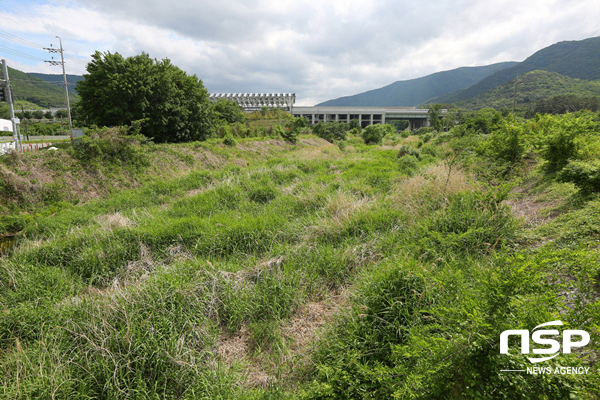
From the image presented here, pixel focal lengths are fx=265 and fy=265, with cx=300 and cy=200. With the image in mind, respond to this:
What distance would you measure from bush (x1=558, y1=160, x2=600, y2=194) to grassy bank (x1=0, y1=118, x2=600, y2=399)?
7.1 inches

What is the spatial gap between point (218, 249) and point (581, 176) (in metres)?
7.04

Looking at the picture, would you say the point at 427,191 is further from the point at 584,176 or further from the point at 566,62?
the point at 566,62

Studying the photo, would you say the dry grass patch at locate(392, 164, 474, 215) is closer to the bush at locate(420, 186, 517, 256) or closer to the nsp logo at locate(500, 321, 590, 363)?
the bush at locate(420, 186, 517, 256)

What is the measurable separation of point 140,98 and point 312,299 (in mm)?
18387

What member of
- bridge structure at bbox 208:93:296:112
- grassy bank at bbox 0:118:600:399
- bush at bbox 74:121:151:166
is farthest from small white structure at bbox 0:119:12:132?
bridge structure at bbox 208:93:296:112

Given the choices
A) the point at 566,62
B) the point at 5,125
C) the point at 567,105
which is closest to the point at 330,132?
the point at 5,125

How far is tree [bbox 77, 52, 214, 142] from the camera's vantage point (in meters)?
15.9

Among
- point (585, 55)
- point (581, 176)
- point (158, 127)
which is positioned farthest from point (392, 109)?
point (585, 55)

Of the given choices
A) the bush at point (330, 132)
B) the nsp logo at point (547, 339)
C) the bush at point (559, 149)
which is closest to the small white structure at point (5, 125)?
the nsp logo at point (547, 339)

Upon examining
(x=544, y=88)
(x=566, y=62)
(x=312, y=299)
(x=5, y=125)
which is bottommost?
(x=312, y=299)

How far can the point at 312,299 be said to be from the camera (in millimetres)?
4066

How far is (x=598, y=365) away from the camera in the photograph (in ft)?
5.51

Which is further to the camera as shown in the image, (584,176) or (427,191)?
(427,191)

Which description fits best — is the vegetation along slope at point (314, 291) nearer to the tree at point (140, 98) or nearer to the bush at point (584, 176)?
the bush at point (584, 176)
